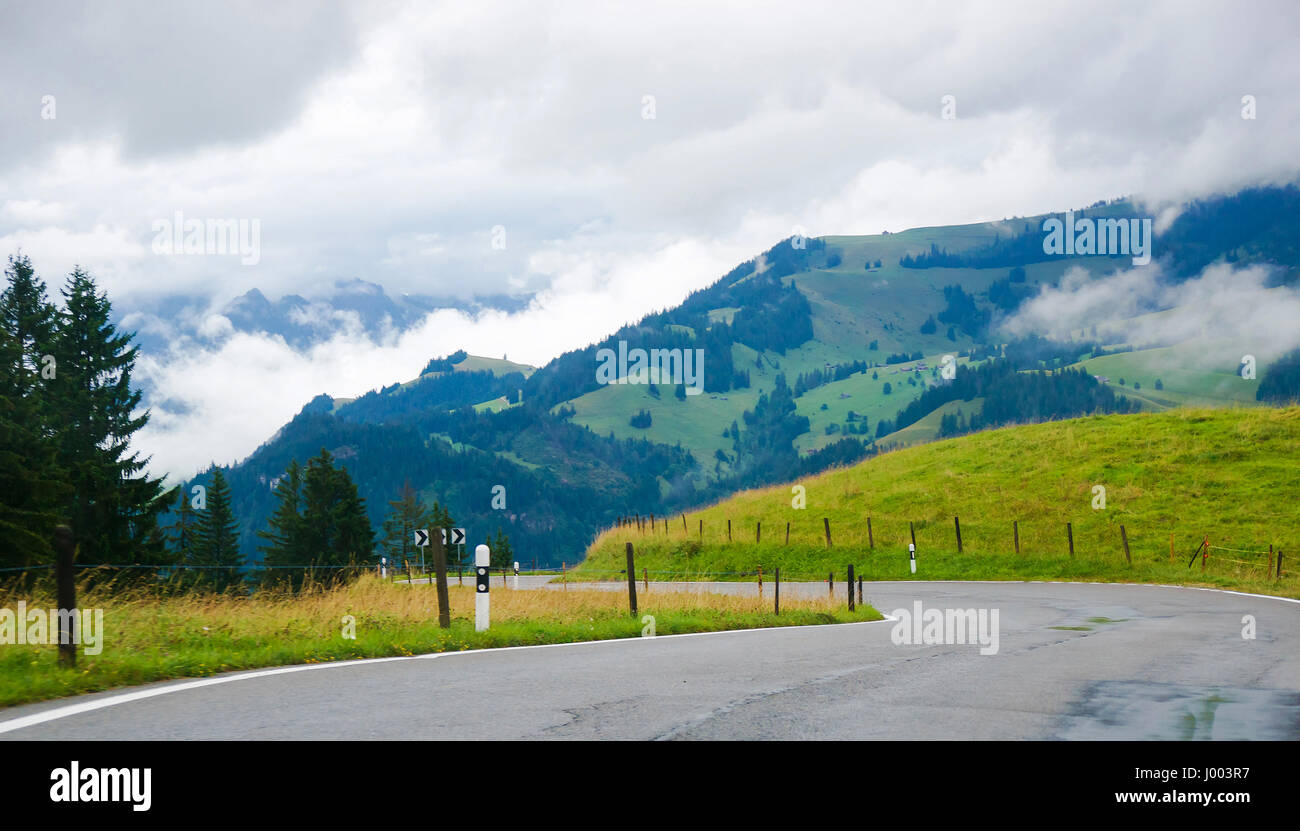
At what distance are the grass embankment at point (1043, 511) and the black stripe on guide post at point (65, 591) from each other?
28.5 metres

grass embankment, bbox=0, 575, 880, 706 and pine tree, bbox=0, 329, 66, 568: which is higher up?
pine tree, bbox=0, 329, 66, 568

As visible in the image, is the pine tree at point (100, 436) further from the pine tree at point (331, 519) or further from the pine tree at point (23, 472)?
the pine tree at point (331, 519)

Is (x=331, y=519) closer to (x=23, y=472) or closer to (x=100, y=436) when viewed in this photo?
(x=100, y=436)

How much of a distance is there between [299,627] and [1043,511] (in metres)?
36.6

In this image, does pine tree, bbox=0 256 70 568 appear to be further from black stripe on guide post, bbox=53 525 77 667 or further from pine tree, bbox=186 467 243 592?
pine tree, bbox=186 467 243 592

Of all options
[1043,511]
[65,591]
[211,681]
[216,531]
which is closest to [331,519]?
[216,531]

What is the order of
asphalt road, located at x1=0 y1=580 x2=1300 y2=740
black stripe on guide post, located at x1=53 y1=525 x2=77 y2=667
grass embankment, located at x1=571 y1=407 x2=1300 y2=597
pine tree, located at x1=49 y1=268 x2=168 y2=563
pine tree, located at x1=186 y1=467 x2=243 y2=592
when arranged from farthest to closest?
pine tree, located at x1=186 y1=467 x2=243 y2=592 → pine tree, located at x1=49 y1=268 x2=168 y2=563 → grass embankment, located at x1=571 y1=407 x2=1300 y2=597 → black stripe on guide post, located at x1=53 y1=525 x2=77 y2=667 → asphalt road, located at x1=0 y1=580 x2=1300 y2=740

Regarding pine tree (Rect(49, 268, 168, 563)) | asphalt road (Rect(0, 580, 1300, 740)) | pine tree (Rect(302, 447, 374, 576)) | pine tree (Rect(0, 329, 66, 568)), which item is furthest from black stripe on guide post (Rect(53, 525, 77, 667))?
pine tree (Rect(302, 447, 374, 576))

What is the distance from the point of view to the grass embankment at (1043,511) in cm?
3634

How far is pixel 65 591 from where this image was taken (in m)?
9.71

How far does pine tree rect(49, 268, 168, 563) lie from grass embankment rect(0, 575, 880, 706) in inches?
1166

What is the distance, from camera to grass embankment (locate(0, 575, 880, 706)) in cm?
951
